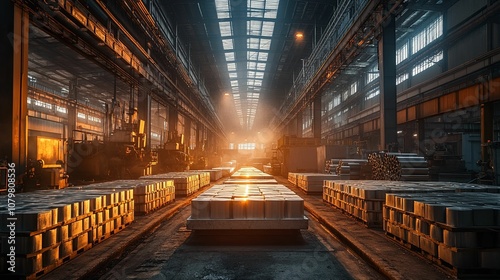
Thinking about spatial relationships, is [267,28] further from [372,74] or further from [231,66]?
[372,74]

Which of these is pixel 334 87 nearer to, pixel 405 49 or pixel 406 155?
pixel 405 49

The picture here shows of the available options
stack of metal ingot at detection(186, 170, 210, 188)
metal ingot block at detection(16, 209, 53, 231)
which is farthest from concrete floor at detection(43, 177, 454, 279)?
stack of metal ingot at detection(186, 170, 210, 188)

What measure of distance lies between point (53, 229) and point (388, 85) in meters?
12.0

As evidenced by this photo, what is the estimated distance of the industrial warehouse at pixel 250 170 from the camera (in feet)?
15.0

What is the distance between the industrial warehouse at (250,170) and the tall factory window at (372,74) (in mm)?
168

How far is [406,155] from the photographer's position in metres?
10.8

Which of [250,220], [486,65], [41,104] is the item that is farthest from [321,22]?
[41,104]

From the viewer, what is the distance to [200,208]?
6.00 metres

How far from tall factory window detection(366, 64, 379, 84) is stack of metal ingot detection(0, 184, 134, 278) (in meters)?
25.4

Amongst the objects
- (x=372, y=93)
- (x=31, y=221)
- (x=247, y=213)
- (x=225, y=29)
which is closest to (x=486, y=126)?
(x=247, y=213)

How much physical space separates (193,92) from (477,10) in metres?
19.4

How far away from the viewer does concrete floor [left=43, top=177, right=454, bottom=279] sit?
4.45 m

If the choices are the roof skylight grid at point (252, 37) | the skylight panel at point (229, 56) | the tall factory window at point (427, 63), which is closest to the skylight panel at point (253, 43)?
the roof skylight grid at point (252, 37)

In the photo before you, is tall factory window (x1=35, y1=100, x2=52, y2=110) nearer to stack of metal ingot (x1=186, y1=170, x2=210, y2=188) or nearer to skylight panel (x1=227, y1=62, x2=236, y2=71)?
skylight panel (x1=227, y1=62, x2=236, y2=71)
